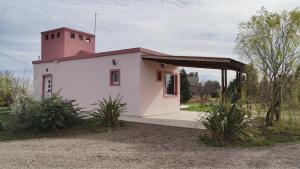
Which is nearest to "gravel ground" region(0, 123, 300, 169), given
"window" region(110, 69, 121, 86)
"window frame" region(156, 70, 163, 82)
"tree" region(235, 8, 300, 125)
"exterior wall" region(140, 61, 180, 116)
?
"tree" region(235, 8, 300, 125)

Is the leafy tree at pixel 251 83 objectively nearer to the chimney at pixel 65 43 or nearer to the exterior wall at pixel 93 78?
the exterior wall at pixel 93 78

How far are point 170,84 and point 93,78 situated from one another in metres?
4.04

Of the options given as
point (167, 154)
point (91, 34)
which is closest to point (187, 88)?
point (91, 34)

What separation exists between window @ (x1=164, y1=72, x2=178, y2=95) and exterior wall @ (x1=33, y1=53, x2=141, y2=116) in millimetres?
2615

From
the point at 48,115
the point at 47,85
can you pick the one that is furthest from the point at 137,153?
the point at 47,85

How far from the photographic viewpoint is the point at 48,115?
10289 mm

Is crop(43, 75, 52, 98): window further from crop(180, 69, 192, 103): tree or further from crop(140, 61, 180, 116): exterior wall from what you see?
crop(180, 69, 192, 103): tree

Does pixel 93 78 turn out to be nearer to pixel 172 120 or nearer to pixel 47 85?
pixel 47 85

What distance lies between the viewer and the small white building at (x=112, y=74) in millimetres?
13102

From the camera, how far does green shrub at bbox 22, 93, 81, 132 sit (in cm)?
1015

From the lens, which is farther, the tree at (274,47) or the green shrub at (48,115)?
the green shrub at (48,115)

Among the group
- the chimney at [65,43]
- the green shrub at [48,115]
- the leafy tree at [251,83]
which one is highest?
the chimney at [65,43]

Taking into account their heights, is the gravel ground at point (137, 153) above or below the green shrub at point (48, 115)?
below

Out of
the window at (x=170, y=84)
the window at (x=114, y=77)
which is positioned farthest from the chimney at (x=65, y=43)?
the window at (x=170, y=84)
